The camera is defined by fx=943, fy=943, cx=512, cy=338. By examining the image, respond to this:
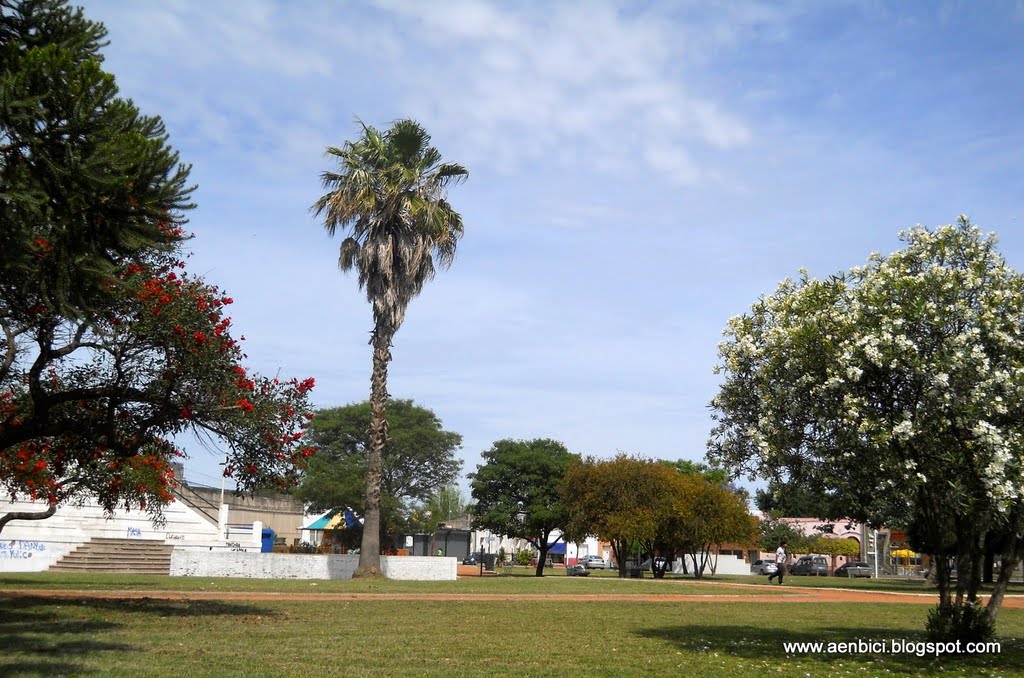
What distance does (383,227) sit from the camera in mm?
33844

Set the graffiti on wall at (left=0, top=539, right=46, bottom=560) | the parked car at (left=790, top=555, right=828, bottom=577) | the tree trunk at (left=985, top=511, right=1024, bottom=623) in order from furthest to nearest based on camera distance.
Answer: the parked car at (left=790, top=555, right=828, bottom=577) → the graffiti on wall at (left=0, top=539, right=46, bottom=560) → the tree trunk at (left=985, top=511, right=1024, bottom=623)

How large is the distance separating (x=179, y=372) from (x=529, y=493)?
154 ft

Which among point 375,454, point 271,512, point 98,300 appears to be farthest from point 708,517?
point 271,512

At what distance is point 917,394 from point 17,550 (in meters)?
33.5

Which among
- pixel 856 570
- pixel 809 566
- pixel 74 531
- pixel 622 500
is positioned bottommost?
pixel 856 570

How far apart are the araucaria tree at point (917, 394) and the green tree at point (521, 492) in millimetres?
45973

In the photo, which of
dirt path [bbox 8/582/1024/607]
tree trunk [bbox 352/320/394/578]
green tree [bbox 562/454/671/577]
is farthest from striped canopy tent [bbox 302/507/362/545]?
dirt path [bbox 8/582/1024/607]

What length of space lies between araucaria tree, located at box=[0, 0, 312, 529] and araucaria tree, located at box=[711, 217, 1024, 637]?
8848 mm

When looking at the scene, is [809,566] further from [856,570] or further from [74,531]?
[74,531]

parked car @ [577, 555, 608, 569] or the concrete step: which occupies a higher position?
the concrete step

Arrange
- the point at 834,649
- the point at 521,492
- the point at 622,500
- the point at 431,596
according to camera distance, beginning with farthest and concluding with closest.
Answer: the point at 521,492 < the point at 622,500 < the point at 431,596 < the point at 834,649

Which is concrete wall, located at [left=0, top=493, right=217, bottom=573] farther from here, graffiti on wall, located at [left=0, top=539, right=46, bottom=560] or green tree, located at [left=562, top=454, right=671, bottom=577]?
green tree, located at [left=562, top=454, right=671, bottom=577]

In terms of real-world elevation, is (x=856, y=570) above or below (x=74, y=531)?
below

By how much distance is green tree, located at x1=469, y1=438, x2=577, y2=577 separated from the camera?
60656mm
